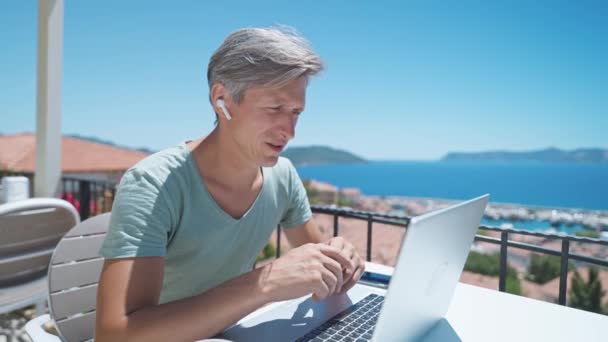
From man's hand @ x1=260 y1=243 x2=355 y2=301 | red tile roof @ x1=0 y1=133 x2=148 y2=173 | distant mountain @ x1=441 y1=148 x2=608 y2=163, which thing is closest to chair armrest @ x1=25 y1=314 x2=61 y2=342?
man's hand @ x1=260 y1=243 x2=355 y2=301

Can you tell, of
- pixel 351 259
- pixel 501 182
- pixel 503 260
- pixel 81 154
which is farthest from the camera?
pixel 501 182

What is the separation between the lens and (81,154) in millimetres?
16812

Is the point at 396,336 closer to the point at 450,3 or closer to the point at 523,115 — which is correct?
the point at 450,3

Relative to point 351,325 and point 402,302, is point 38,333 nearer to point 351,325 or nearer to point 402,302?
point 351,325

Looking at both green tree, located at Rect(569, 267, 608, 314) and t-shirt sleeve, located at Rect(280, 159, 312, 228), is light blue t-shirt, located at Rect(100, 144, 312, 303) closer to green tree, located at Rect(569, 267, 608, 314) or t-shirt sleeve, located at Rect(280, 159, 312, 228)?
t-shirt sleeve, located at Rect(280, 159, 312, 228)

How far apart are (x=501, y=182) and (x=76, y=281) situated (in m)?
95.6

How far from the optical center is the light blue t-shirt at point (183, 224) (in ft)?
2.48

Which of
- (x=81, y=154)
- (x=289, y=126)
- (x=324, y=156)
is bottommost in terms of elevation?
(x=324, y=156)

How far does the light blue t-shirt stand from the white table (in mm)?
535

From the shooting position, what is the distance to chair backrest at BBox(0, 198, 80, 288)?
155cm

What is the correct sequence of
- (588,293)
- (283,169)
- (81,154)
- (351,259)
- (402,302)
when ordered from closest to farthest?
(402,302), (351,259), (283,169), (81,154), (588,293)

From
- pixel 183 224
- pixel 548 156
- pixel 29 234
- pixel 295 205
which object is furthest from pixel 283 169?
pixel 548 156

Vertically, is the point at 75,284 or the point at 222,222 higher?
the point at 222,222

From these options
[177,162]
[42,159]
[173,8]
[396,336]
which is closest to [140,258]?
[177,162]
